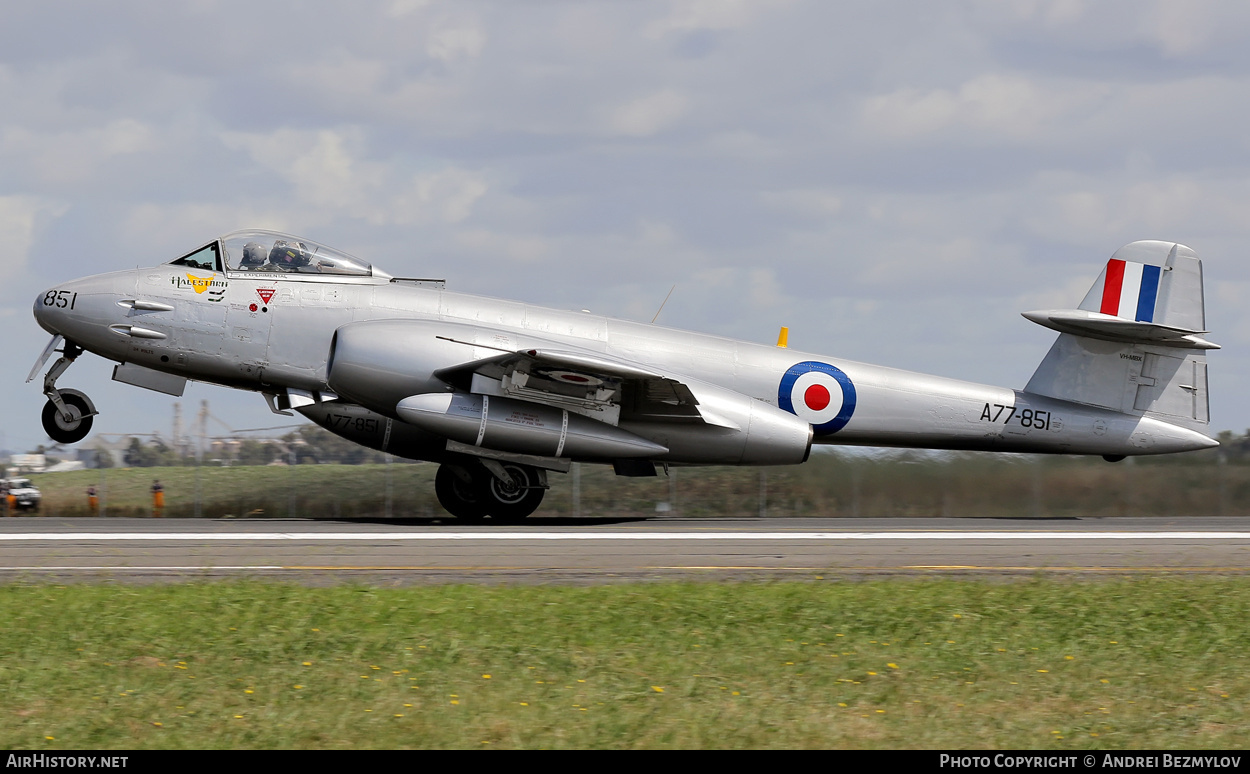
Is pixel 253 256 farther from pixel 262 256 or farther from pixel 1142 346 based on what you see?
pixel 1142 346

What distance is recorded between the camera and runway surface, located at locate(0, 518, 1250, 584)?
36.5ft

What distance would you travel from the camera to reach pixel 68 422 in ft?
56.4

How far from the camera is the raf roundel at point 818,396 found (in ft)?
59.8

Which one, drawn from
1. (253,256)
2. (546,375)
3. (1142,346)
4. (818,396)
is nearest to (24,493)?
(253,256)

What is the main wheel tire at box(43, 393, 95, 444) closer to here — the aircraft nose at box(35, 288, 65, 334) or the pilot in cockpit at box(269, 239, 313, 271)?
the aircraft nose at box(35, 288, 65, 334)

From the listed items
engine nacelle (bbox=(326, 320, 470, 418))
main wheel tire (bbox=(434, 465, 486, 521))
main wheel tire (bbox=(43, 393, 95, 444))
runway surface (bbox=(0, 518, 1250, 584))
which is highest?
engine nacelle (bbox=(326, 320, 470, 418))

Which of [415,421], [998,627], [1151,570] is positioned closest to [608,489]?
[415,421]

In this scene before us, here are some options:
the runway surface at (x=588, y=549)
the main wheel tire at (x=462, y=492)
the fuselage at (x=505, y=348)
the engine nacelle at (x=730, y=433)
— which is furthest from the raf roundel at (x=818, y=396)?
the main wheel tire at (x=462, y=492)

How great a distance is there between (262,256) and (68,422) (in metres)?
3.80

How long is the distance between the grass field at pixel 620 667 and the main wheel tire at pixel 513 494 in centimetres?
723

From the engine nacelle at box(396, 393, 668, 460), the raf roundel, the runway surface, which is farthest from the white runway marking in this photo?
the raf roundel

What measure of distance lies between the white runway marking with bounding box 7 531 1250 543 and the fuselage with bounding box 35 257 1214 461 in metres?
2.53

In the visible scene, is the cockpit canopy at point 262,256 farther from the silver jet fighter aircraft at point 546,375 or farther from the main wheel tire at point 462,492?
the main wheel tire at point 462,492
